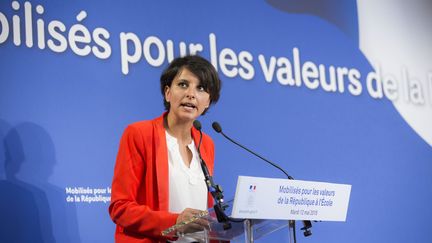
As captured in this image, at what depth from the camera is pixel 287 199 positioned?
7.36ft

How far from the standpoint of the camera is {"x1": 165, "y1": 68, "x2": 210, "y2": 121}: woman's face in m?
2.93

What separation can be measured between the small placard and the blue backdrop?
4.94ft

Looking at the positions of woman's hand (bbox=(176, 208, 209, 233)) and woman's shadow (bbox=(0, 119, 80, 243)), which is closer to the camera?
woman's hand (bbox=(176, 208, 209, 233))

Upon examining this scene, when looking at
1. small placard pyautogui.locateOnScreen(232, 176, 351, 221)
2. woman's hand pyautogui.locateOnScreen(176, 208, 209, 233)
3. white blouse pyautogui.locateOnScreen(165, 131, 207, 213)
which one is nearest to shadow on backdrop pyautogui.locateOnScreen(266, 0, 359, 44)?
white blouse pyautogui.locateOnScreen(165, 131, 207, 213)

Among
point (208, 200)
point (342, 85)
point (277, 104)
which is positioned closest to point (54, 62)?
point (208, 200)

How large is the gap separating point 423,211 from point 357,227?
71 cm

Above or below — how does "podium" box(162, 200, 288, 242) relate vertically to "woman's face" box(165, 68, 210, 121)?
below

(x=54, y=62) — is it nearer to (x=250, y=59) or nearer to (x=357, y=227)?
(x=250, y=59)

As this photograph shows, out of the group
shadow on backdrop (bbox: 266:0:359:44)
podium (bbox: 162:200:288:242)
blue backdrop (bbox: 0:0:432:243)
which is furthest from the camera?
shadow on backdrop (bbox: 266:0:359:44)

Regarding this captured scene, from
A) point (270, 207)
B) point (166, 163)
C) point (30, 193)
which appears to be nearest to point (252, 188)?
point (270, 207)

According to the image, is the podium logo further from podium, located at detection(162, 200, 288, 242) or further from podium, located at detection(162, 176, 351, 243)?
podium, located at detection(162, 200, 288, 242)

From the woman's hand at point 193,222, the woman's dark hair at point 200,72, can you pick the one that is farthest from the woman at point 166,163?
the woman's hand at point 193,222

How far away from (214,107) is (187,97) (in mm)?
1080

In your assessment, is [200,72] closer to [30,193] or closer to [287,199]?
[287,199]
